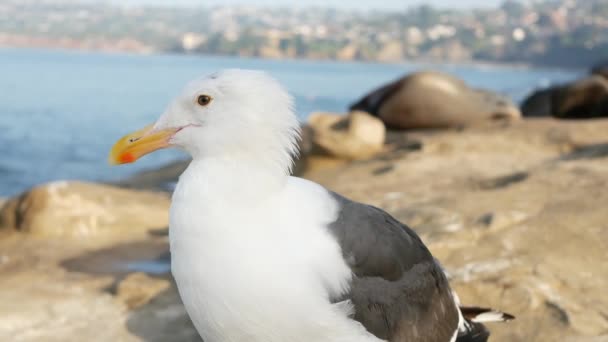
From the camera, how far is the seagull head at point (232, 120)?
2.66 meters

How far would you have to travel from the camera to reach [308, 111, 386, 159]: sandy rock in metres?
8.88

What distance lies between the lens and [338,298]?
8.73 ft

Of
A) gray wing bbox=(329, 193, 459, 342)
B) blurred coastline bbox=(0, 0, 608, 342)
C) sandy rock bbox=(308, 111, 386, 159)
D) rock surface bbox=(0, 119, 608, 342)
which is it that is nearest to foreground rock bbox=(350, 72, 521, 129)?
blurred coastline bbox=(0, 0, 608, 342)

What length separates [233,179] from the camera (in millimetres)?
2605

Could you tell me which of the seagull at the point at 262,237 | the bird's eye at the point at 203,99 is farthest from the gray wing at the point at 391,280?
the bird's eye at the point at 203,99

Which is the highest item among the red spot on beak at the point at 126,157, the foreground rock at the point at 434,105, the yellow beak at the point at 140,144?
the yellow beak at the point at 140,144

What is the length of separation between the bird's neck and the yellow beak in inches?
7.2

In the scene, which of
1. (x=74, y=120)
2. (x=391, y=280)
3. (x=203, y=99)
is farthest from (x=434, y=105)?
(x=74, y=120)

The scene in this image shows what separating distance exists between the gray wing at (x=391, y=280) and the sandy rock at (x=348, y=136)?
5.70 meters

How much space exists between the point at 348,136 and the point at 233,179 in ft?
21.2

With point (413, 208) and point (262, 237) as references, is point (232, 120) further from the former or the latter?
point (413, 208)

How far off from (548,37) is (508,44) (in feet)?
40.5

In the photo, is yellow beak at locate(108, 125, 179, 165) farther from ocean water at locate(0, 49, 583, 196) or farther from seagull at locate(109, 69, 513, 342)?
ocean water at locate(0, 49, 583, 196)

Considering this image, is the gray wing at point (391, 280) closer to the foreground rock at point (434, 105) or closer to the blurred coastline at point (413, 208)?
the blurred coastline at point (413, 208)
